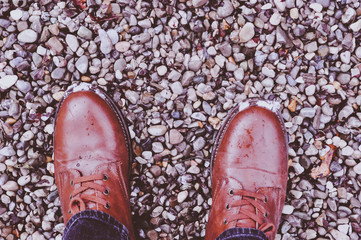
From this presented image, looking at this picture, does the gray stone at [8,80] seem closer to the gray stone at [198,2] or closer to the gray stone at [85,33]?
the gray stone at [85,33]

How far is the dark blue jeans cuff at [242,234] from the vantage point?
140cm

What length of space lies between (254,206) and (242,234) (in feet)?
0.45

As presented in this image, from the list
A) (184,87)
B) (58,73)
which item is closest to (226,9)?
(184,87)

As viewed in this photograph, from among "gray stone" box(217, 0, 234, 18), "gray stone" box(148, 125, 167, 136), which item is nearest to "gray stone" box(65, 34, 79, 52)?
"gray stone" box(148, 125, 167, 136)

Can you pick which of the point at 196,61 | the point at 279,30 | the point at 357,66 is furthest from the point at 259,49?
the point at 357,66

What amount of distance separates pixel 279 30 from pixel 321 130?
488 mm

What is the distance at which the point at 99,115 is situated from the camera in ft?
5.17

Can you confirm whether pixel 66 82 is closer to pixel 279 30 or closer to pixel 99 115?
pixel 99 115

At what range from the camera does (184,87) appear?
1.62 metres

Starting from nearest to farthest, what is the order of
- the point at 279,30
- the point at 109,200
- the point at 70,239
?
the point at 70,239 → the point at 109,200 → the point at 279,30

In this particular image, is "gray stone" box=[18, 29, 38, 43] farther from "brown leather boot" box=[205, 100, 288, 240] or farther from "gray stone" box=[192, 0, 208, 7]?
"brown leather boot" box=[205, 100, 288, 240]

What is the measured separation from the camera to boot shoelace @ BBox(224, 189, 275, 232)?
1469 millimetres

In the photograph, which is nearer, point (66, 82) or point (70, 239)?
point (70, 239)

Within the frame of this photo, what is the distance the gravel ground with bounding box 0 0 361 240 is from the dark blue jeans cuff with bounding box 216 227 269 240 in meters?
0.20
